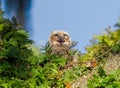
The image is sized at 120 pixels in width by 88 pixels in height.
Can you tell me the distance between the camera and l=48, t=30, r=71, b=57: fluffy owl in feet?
37.1

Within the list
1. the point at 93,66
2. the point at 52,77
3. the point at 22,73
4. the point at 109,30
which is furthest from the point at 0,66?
the point at 109,30

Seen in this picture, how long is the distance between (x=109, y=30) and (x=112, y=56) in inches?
212

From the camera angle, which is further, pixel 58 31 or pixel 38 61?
pixel 58 31

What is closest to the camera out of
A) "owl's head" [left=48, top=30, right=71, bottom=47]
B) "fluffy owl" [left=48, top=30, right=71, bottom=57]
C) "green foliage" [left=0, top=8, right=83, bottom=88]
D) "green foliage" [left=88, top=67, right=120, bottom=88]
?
"green foliage" [left=88, top=67, right=120, bottom=88]

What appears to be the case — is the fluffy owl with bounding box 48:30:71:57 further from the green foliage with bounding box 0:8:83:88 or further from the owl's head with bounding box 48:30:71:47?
the green foliage with bounding box 0:8:83:88

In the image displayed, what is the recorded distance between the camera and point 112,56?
30.3 ft

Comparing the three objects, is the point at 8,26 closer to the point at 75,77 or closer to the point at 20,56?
the point at 20,56

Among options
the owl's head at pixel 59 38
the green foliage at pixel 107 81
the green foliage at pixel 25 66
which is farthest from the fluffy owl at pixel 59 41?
the green foliage at pixel 107 81

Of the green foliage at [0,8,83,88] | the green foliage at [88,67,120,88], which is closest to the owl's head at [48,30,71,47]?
the green foliage at [0,8,83,88]

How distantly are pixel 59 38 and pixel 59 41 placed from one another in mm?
81

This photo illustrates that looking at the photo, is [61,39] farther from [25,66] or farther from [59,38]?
[25,66]

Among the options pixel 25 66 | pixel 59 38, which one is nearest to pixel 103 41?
pixel 59 38

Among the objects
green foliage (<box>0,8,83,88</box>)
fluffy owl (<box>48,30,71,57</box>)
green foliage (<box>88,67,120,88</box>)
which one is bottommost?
green foliage (<box>88,67,120,88</box>)

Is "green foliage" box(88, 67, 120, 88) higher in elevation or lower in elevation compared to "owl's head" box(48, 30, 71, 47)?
lower
